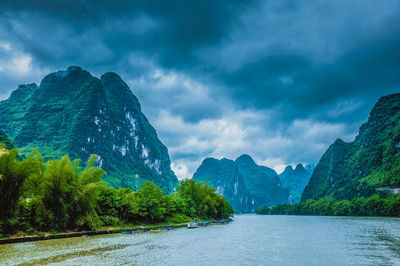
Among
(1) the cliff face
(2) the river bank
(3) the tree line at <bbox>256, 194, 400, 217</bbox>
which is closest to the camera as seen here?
(2) the river bank

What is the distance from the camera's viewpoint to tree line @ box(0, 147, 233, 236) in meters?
27.9

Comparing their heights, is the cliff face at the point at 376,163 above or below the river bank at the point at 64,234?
above

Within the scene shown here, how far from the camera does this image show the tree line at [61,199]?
2789 cm

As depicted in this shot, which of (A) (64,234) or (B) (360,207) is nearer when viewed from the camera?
(A) (64,234)

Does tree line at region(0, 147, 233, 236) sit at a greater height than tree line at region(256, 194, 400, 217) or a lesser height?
greater

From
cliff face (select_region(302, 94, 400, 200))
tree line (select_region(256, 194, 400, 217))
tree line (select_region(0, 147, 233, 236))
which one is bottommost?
tree line (select_region(256, 194, 400, 217))

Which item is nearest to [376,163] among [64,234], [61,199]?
[64,234]

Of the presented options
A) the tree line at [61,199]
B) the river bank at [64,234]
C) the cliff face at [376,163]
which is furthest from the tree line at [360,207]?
the river bank at [64,234]

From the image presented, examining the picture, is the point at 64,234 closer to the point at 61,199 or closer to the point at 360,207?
the point at 61,199

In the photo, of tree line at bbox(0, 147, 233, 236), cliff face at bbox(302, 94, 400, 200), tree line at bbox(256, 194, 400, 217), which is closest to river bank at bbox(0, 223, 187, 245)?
tree line at bbox(0, 147, 233, 236)

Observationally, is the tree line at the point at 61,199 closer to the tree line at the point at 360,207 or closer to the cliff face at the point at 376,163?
the tree line at the point at 360,207

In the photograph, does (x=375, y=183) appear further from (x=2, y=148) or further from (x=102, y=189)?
(x=2, y=148)

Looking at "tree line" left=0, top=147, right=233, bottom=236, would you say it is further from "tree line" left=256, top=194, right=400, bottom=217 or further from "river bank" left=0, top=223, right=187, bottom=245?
"tree line" left=256, top=194, right=400, bottom=217

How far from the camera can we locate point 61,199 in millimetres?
33250
